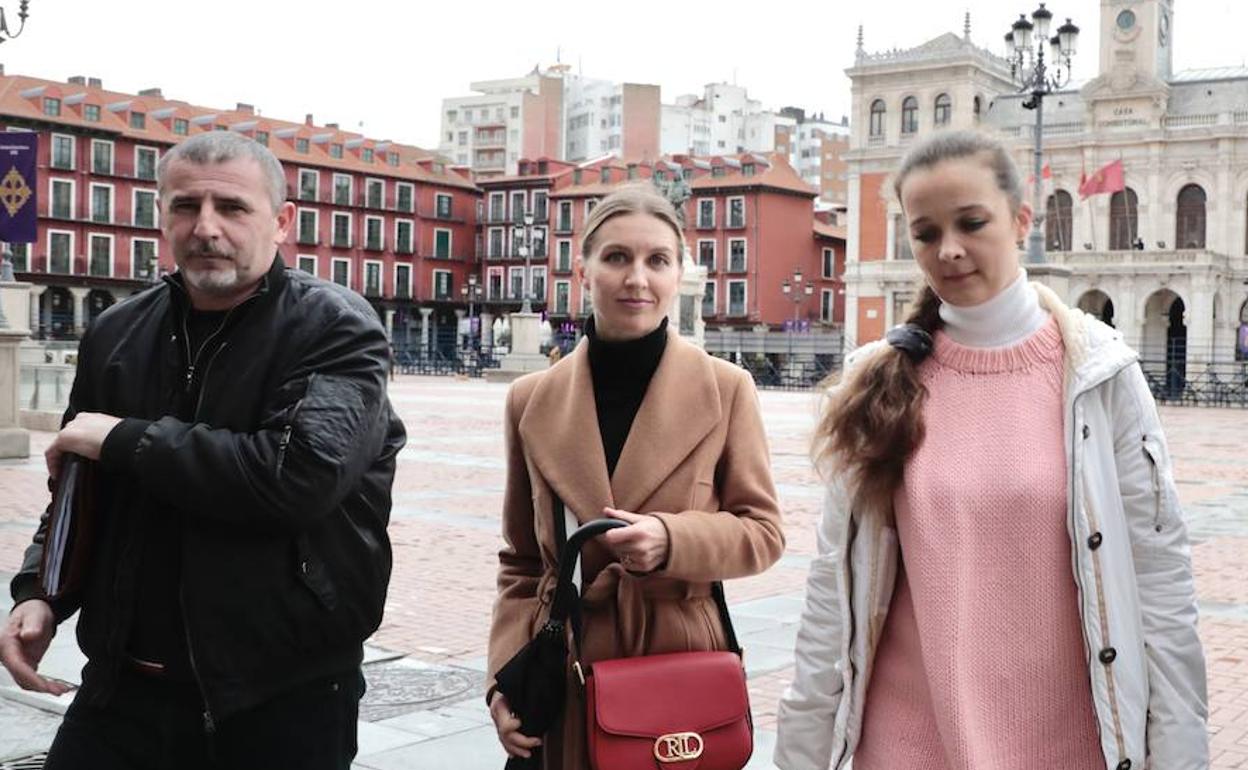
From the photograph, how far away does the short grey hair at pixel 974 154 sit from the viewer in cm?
233

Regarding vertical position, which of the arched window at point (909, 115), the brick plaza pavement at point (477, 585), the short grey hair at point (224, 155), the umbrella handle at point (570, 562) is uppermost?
the arched window at point (909, 115)

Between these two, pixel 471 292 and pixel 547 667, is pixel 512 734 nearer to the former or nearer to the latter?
pixel 547 667

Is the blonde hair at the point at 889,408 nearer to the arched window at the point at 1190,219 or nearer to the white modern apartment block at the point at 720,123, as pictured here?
the arched window at the point at 1190,219

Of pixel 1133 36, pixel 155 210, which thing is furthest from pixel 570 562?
pixel 1133 36

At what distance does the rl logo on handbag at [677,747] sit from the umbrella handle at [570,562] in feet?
0.88

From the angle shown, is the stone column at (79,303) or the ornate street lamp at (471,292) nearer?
the stone column at (79,303)

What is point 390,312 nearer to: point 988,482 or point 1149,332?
point 1149,332

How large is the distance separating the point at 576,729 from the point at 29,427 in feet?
58.1

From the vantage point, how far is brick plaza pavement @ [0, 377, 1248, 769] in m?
4.68

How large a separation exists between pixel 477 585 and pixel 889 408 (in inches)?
221

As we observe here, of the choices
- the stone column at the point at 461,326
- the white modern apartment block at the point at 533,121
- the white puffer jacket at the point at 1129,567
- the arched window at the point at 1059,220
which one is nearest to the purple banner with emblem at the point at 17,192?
the white puffer jacket at the point at 1129,567

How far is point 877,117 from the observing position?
6128 centimetres

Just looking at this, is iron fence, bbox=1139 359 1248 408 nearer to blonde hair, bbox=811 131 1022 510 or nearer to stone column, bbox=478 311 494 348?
blonde hair, bbox=811 131 1022 510

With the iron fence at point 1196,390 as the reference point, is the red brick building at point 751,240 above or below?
above
